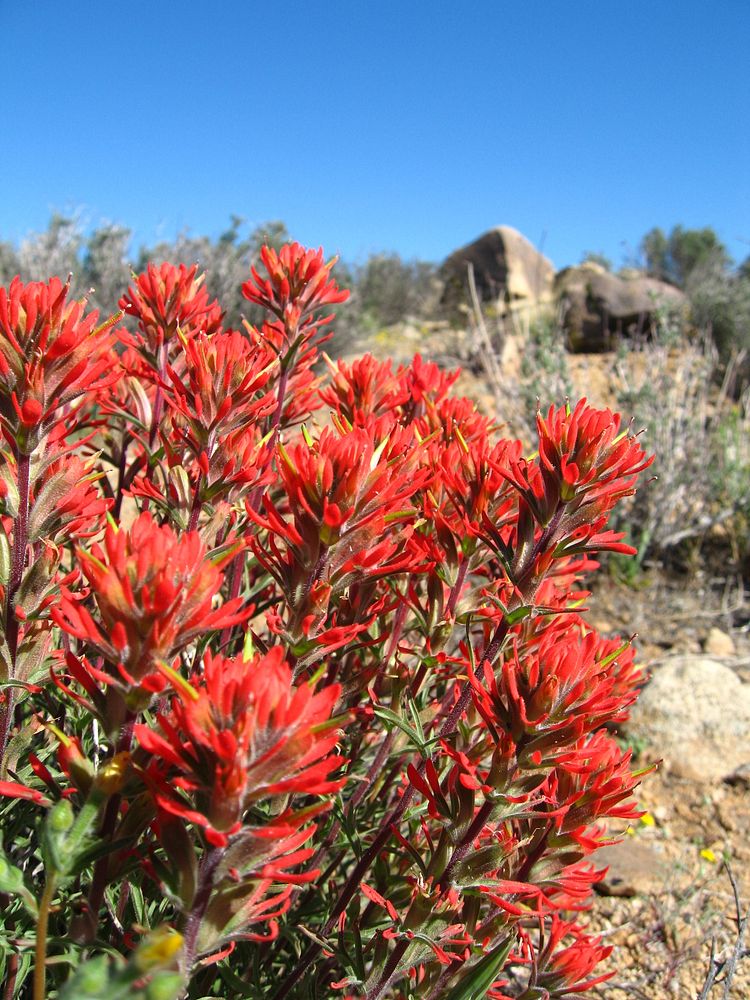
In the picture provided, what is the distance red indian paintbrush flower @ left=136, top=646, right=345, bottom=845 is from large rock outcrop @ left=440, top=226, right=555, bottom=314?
1041 centimetres

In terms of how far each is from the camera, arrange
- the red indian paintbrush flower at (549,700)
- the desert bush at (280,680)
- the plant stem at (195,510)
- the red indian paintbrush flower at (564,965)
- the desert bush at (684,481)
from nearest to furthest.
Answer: the desert bush at (280,680)
the red indian paintbrush flower at (549,700)
the plant stem at (195,510)
the red indian paintbrush flower at (564,965)
the desert bush at (684,481)

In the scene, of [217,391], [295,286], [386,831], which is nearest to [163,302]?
[295,286]

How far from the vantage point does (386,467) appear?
3.29 feet

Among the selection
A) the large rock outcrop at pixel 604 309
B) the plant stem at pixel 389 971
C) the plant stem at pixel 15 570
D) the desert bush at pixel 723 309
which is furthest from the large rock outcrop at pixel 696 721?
the large rock outcrop at pixel 604 309

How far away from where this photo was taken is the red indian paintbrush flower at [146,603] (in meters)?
0.75

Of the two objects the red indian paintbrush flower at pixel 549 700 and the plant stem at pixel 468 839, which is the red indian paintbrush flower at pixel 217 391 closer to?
the red indian paintbrush flower at pixel 549 700

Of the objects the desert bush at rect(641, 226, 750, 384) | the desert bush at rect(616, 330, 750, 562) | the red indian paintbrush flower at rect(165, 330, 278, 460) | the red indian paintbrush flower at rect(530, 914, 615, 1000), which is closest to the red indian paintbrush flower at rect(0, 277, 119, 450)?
the red indian paintbrush flower at rect(165, 330, 278, 460)

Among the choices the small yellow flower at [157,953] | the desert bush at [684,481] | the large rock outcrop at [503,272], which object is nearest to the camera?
the small yellow flower at [157,953]

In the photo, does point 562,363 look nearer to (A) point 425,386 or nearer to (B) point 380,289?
(A) point 425,386

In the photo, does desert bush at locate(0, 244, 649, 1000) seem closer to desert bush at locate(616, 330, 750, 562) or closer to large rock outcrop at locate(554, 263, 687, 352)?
desert bush at locate(616, 330, 750, 562)

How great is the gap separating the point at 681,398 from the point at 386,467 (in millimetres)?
5202

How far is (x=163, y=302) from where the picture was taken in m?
1.54

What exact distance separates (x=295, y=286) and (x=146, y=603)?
1039 mm

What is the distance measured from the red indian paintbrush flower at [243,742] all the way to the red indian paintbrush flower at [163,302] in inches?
39.2
